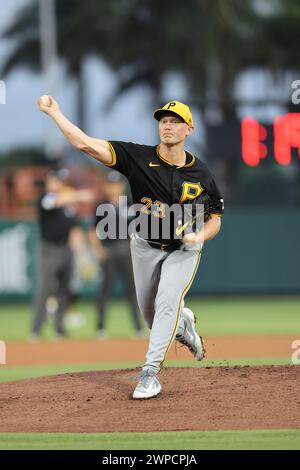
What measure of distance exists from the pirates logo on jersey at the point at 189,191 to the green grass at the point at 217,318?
21.4ft

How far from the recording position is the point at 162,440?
5.93 metres

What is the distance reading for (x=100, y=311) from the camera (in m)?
13.5

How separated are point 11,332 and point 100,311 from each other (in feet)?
6.60

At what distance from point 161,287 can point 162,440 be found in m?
1.49

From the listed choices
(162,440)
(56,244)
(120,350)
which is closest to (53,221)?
(56,244)

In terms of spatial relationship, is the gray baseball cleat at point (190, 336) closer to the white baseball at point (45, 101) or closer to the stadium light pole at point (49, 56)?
the white baseball at point (45, 101)

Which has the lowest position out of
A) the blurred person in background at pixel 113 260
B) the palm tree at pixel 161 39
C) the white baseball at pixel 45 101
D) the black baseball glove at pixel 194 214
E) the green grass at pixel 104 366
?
the black baseball glove at pixel 194 214

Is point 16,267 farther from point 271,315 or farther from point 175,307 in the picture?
point 175,307

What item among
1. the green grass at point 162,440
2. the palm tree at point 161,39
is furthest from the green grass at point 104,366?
the palm tree at point 161,39

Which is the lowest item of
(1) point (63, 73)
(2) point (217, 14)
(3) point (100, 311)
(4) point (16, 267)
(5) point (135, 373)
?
(5) point (135, 373)

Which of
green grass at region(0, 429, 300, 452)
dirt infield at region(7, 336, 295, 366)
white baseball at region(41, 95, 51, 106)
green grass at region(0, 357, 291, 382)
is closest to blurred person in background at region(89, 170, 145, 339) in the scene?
dirt infield at region(7, 336, 295, 366)

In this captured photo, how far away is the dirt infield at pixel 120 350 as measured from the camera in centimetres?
1077

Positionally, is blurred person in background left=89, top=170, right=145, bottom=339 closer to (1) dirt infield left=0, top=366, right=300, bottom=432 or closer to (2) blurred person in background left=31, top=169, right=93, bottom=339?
(2) blurred person in background left=31, top=169, right=93, bottom=339
